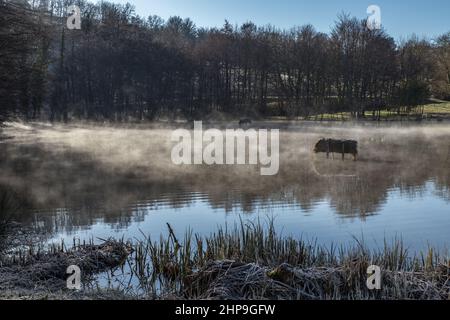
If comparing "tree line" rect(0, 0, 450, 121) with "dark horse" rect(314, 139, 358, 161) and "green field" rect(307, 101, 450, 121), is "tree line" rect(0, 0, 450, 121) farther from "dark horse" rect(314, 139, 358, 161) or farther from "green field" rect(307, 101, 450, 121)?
"dark horse" rect(314, 139, 358, 161)

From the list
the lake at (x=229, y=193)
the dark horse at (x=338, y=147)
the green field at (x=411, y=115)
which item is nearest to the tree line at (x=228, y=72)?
the green field at (x=411, y=115)

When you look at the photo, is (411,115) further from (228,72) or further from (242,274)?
(242,274)

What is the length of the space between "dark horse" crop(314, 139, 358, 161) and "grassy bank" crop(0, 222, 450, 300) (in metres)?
22.7

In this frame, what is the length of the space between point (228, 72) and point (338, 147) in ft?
208

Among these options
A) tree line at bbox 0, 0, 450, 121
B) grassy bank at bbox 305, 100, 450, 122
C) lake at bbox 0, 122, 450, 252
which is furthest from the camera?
tree line at bbox 0, 0, 450, 121

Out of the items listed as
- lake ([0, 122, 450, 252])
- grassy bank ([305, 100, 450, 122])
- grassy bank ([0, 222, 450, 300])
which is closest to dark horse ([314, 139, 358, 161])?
lake ([0, 122, 450, 252])

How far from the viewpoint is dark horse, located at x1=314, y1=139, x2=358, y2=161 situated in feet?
112

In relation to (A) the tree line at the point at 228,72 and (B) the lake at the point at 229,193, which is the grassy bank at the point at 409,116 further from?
(B) the lake at the point at 229,193

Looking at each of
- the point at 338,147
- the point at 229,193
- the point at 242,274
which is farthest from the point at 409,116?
the point at 242,274

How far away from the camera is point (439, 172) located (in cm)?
2873

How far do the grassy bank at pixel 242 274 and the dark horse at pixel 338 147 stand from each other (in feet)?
74.5

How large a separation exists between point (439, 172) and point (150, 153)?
65.1 feet

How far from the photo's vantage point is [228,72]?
95.8m
